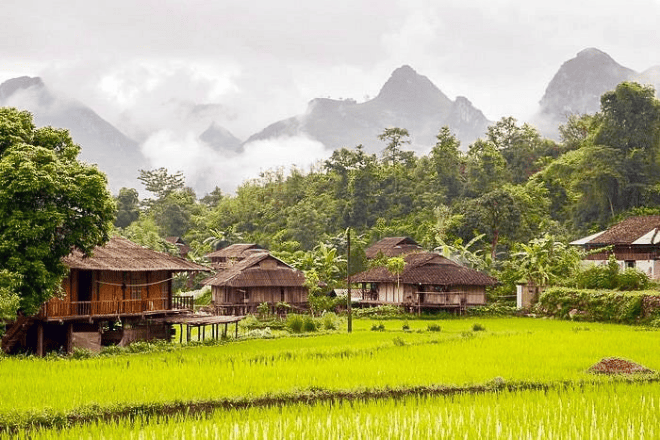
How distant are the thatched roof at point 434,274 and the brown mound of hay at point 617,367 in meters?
26.4

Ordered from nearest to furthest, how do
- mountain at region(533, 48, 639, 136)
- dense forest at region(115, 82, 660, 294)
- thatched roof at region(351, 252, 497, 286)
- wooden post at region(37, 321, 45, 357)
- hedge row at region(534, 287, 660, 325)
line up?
wooden post at region(37, 321, 45, 357)
hedge row at region(534, 287, 660, 325)
thatched roof at region(351, 252, 497, 286)
dense forest at region(115, 82, 660, 294)
mountain at region(533, 48, 639, 136)

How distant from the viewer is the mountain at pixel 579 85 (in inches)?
6102

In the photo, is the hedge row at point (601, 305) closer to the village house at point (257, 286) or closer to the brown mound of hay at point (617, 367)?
the village house at point (257, 286)

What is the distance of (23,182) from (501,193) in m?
40.3

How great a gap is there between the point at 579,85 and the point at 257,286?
12877 centimetres

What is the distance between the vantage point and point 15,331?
1030 inches

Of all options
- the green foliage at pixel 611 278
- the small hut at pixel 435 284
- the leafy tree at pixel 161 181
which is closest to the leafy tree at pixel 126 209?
the leafy tree at pixel 161 181

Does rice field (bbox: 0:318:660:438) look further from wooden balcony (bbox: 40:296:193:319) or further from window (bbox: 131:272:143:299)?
window (bbox: 131:272:143:299)

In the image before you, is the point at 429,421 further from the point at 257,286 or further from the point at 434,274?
the point at 257,286

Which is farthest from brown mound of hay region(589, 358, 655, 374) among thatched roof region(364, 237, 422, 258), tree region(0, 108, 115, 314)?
thatched roof region(364, 237, 422, 258)

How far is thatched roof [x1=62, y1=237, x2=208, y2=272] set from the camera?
27578 mm

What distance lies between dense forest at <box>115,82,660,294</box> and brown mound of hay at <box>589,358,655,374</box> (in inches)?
1328

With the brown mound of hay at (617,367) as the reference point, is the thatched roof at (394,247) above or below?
above

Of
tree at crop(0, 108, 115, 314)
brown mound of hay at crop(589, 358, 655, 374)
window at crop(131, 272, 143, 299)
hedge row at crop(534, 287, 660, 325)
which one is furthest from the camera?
hedge row at crop(534, 287, 660, 325)
